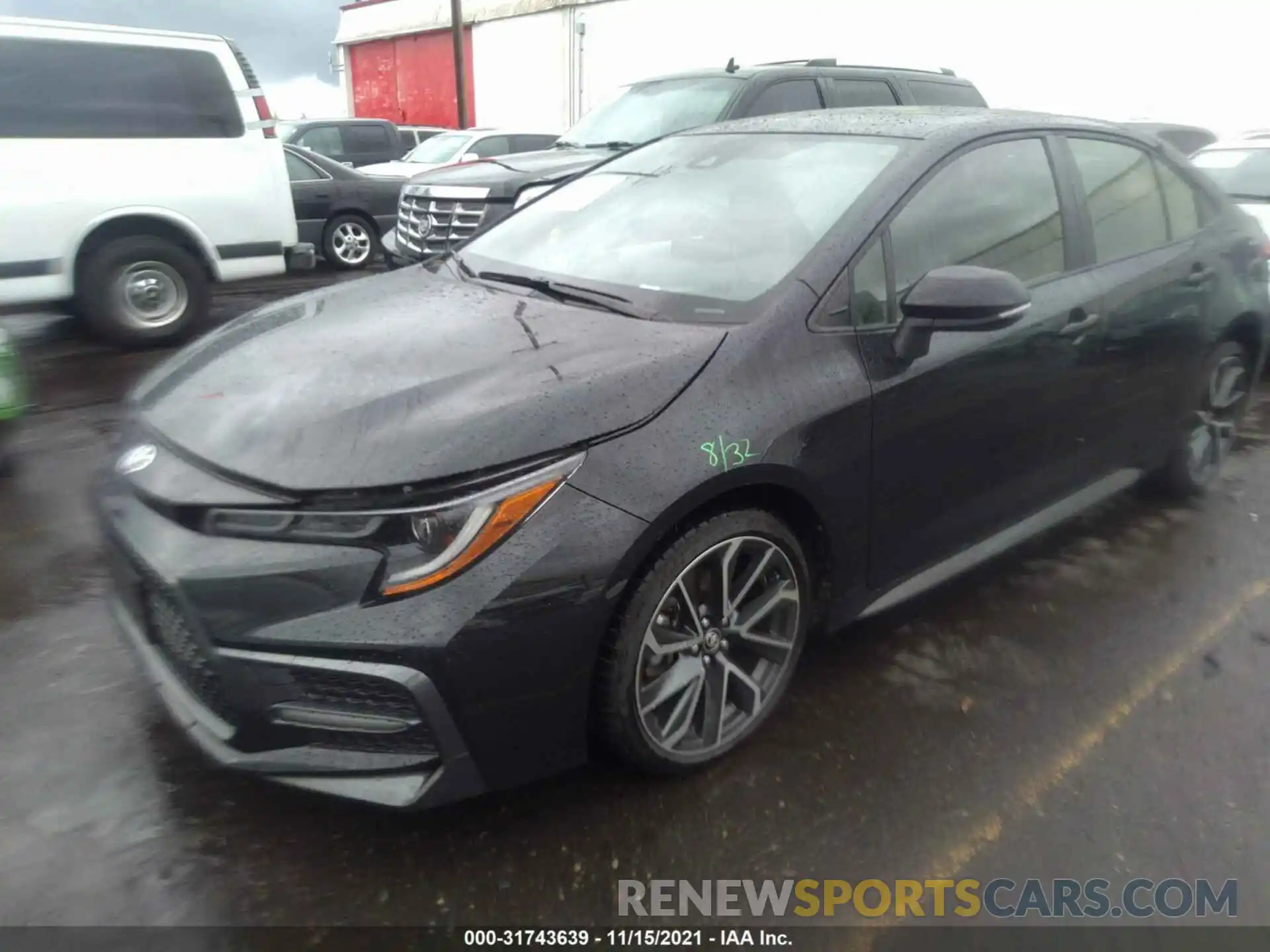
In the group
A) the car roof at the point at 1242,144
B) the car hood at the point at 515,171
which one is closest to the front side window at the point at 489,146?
the car hood at the point at 515,171

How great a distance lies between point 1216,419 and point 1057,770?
2504mm

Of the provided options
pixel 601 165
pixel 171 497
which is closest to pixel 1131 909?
pixel 171 497

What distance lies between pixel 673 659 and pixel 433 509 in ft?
2.46

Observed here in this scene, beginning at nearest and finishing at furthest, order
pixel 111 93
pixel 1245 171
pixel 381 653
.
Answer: pixel 381 653
pixel 111 93
pixel 1245 171

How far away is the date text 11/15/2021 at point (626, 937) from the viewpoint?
2.02 m

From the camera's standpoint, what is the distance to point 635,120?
7.27 metres

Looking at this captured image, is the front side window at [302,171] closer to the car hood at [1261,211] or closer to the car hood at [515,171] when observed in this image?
the car hood at [515,171]

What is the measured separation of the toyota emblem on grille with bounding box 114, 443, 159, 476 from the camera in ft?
7.43

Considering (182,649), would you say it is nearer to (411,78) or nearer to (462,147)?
(462,147)

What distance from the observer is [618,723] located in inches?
87.4

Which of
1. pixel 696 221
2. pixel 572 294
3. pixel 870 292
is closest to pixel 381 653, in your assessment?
pixel 572 294

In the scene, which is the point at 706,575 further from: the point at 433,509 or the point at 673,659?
the point at 433,509

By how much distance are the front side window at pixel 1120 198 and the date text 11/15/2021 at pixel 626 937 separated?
261 centimetres

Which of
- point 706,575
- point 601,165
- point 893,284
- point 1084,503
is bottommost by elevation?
point 1084,503
